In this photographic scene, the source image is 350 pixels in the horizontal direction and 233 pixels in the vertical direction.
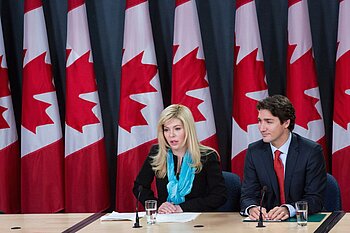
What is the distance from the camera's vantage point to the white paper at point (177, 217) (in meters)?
4.50

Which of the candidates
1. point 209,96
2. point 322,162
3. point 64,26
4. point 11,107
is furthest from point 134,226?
point 64,26

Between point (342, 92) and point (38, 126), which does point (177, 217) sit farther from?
point (38, 126)

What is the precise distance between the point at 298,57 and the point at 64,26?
87.5 inches

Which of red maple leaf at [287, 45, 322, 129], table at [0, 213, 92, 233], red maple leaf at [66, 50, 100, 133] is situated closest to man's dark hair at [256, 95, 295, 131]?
red maple leaf at [287, 45, 322, 129]

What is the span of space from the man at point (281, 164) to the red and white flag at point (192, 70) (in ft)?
4.35

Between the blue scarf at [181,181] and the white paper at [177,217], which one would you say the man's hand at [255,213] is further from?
the blue scarf at [181,181]

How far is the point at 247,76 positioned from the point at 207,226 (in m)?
2.21

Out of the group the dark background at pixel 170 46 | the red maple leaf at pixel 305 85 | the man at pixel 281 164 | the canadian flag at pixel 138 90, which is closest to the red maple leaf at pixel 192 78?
the canadian flag at pixel 138 90

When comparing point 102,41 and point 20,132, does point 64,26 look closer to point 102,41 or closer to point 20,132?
point 102,41

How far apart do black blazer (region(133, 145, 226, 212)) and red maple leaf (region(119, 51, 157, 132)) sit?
1027 mm

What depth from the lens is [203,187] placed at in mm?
5281

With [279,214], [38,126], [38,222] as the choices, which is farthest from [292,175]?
[38,126]

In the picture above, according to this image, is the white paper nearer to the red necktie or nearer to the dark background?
the red necktie

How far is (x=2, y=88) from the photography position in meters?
6.59
